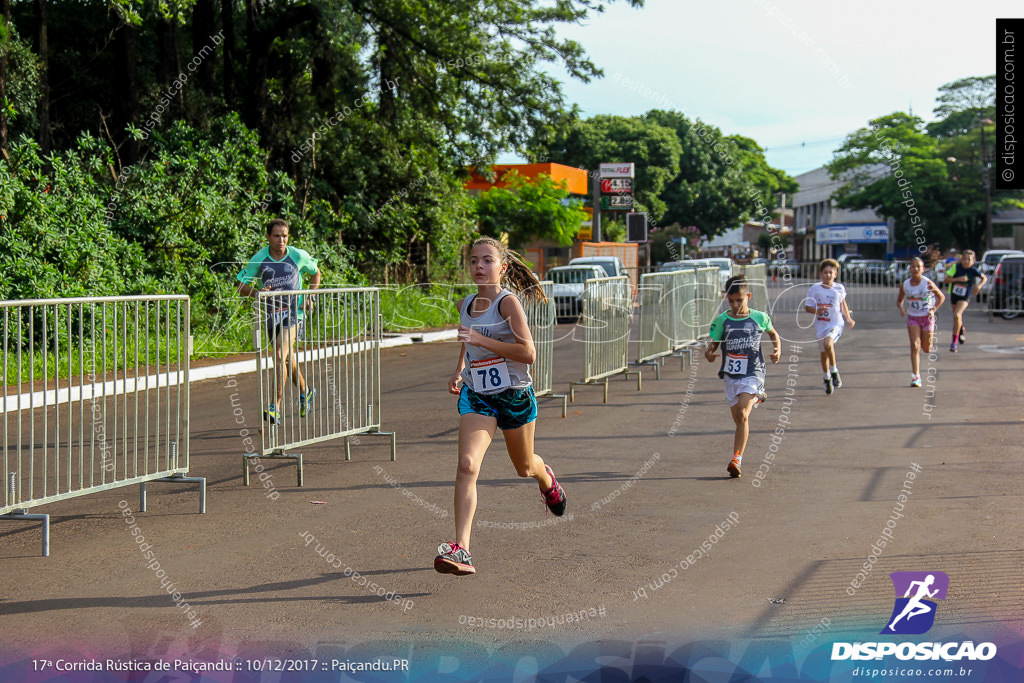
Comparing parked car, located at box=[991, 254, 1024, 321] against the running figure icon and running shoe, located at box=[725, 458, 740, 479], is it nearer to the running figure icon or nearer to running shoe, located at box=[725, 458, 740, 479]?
running shoe, located at box=[725, 458, 740, 479]

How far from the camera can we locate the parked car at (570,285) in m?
26.4

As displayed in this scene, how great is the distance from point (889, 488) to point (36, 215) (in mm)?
12228

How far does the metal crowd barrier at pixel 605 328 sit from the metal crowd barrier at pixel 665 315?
4.42ft

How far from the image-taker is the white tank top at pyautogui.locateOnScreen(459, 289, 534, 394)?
5.66 meters

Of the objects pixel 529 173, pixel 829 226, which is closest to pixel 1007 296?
pixel 529 173

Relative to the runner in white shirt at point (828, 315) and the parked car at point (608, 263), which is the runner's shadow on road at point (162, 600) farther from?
the parked car at point (608, 263)

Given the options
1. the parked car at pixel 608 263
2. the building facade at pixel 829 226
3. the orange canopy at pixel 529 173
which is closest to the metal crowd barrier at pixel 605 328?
the parked car at pixel 608 263

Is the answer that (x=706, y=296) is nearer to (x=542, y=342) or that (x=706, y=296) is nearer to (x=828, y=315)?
(x=828, y=315)

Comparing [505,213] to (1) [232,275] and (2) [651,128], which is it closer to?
(1) [232,275]

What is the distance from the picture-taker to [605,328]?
13234 millimetres

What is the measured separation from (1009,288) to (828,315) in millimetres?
16544

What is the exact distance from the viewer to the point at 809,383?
47.3 ft

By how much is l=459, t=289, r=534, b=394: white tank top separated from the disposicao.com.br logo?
2.18 m

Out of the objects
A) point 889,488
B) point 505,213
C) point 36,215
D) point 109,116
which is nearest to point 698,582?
point 889,488
